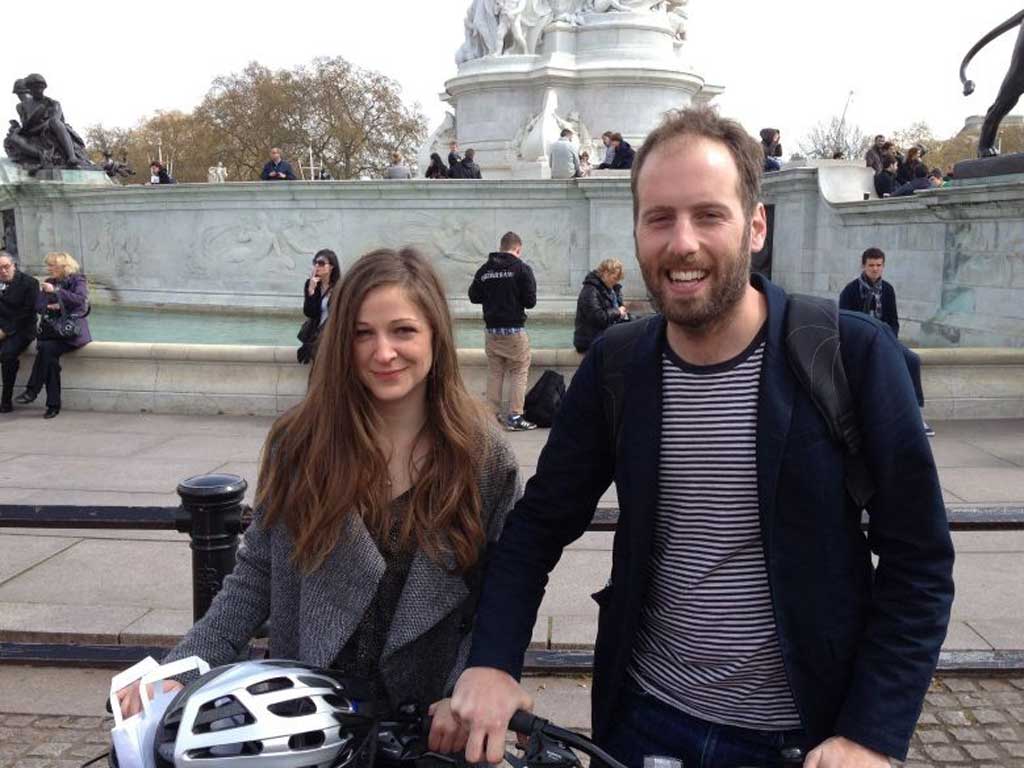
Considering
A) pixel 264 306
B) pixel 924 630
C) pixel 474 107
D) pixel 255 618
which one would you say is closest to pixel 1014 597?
pixel 924 630

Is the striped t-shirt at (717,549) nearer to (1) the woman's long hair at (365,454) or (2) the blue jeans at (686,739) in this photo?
(2) the blue jeans at (686,739)

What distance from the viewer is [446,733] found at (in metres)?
1.73

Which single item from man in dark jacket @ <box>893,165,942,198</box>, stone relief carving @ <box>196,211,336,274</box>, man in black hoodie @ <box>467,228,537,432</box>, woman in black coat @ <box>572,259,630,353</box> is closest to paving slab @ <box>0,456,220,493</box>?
man in black hoodie @ <box>467,228,537,432</box>

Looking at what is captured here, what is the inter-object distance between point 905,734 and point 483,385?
851 centimetres

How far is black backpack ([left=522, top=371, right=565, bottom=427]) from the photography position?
31.4 feet

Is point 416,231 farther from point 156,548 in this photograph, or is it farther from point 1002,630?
point 1002,630

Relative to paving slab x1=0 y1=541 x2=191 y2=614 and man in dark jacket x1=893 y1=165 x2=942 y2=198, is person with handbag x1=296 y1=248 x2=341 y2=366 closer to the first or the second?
paving slab x1=0 y1=541 x2=191 y2=614

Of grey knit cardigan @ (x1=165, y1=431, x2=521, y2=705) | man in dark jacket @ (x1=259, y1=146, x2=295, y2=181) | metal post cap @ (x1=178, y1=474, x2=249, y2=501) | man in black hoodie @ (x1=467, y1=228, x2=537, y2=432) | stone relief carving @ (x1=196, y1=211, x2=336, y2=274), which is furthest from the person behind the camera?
man in dark jacket @ (x1=259, y1=146, x2=295, y2=181)

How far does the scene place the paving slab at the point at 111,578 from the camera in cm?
509

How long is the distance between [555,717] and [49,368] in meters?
7.87

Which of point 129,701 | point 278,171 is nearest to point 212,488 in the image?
point 129,701

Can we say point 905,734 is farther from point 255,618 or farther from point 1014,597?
point 1014,597

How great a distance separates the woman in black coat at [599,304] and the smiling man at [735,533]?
25.6ft

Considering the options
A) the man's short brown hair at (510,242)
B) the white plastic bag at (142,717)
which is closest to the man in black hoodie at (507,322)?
the man's short brown hair at (510,242)
